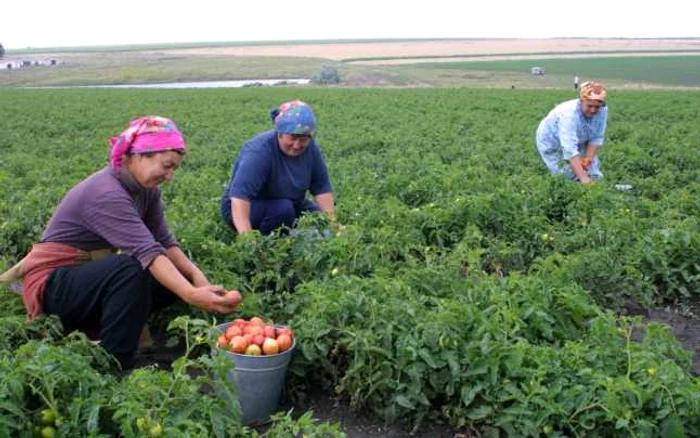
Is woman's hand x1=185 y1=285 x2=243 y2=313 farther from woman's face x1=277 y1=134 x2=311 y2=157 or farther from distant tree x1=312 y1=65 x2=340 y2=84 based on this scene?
distant tree x1=312 y1=65 x2=340 y2=84

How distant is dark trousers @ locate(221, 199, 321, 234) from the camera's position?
564 cm

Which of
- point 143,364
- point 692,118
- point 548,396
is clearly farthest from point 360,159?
point 692,118

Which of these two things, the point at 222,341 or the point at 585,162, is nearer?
the point at 222,341

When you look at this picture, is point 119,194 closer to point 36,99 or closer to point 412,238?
point 412,238

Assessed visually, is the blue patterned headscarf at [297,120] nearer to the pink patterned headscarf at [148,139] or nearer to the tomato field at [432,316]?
the tomato field at [432,316]

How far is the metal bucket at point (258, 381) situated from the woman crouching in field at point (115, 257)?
0.44 metres

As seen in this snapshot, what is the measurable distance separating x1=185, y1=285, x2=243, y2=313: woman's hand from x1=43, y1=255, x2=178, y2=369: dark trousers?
0.31 meters

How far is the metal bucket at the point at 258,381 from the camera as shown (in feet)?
11.1

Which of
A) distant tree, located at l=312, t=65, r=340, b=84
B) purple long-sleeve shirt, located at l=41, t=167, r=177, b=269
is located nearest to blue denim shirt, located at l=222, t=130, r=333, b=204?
purple long-sleeve shirt, located at l=41, t=167, r=177, b=269

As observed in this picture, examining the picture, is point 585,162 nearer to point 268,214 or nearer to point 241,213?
point 268,214

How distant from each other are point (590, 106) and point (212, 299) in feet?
15.3

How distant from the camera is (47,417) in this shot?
269 cm

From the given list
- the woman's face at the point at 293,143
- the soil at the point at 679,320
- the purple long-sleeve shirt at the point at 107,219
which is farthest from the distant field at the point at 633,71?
the purple long-sleeve shirt at the point at 107,219

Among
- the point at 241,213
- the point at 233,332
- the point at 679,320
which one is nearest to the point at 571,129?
the point at 679,320
